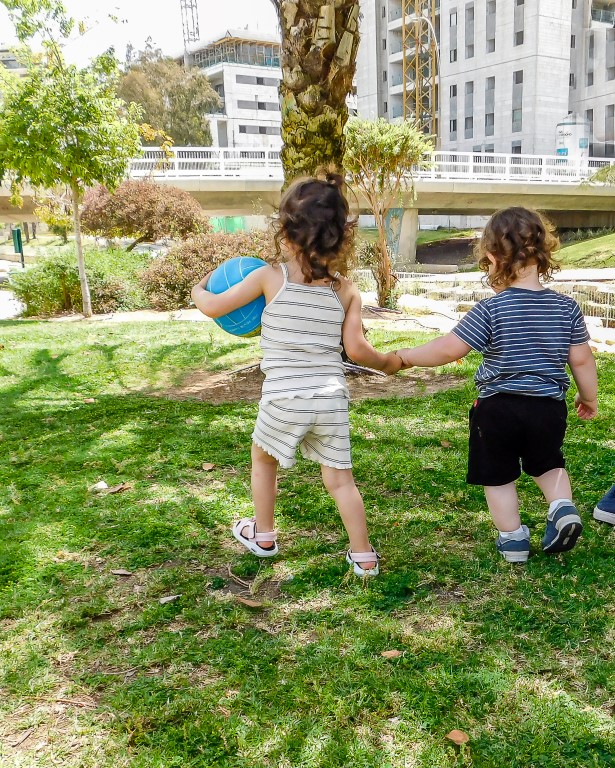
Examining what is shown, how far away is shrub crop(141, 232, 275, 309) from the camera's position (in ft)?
44.7

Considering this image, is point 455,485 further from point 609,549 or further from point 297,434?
point 297,434

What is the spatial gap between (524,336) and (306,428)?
3.16 ft

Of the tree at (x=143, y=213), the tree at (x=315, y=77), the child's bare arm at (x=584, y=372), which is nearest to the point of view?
the child's bare arm at (x=584, y=372)

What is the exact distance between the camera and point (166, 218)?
19188 millimetres

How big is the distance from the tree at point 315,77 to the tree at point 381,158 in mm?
4895

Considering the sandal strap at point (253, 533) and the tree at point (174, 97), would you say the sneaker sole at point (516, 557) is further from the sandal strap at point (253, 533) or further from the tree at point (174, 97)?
the tree at point (174, 97)

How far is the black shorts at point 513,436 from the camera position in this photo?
114 inches

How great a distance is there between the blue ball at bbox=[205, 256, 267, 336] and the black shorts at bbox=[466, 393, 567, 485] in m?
1.03

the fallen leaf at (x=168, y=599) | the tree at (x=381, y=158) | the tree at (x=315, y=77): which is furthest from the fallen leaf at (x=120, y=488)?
the tree at (x=381, y=158)

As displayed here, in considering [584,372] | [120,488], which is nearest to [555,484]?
[584,372]

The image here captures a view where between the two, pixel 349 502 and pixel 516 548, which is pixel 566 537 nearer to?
pixel 516 548

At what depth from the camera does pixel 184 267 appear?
13844 mm

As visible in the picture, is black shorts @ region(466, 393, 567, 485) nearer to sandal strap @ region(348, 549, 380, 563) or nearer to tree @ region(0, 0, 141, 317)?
sandal strap @ region(348, 549, 380, 563)

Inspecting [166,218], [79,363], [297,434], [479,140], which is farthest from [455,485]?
[479,140]
